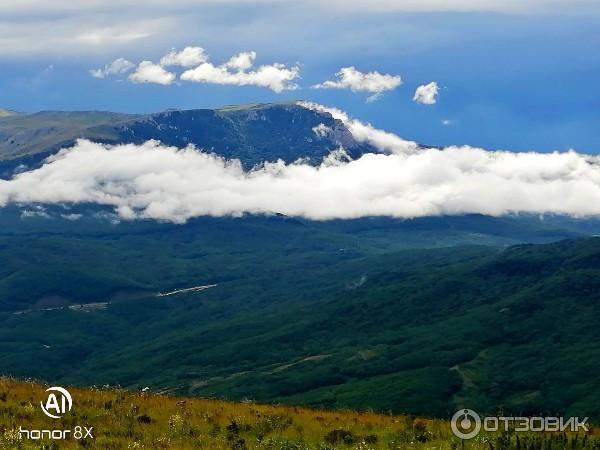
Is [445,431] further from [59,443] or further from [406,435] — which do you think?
[59,443]

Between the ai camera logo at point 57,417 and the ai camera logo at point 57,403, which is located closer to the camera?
the ai camera logo at point 57,417

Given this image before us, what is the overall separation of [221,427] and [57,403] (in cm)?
948

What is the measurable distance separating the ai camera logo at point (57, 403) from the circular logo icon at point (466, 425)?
2143cm

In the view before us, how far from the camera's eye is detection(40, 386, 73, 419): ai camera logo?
1738 inches

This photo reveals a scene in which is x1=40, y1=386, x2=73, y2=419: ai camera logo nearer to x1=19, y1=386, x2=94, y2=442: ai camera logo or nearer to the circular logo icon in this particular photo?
x1=19, y1=386, x2=94, y2=442: ai camera logo

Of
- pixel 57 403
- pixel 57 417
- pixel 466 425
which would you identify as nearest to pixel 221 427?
pixel 57 417

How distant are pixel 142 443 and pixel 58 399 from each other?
27.4ft

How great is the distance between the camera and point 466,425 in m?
44.0

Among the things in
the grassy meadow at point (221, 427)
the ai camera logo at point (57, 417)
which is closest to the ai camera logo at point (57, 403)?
the ai camera logo at point (57, 417)

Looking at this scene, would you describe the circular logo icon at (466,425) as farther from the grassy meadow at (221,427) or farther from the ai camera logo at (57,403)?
the ai camera logo at (57,403)

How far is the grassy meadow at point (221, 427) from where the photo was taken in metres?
39.9

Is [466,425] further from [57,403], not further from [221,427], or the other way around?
[57,403]

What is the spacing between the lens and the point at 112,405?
46.6 metres

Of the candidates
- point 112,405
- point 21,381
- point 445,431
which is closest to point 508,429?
point 445,431
